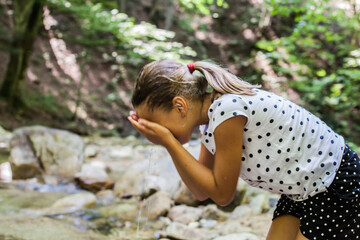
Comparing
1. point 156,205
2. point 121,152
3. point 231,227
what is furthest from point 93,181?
point 121,152

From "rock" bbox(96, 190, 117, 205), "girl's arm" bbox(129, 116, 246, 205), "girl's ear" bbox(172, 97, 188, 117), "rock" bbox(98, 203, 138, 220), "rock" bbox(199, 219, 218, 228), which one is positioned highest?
"girl's ear" bbox(172, 97, 188, 117)

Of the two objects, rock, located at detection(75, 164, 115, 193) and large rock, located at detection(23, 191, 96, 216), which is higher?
large rock, located at detection(23, 191, 96, 216)

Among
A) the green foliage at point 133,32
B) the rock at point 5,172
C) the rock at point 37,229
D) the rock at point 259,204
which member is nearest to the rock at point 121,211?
the rock at point 37,229

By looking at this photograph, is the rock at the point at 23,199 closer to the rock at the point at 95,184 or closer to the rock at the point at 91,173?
the rock at the point at 95,184

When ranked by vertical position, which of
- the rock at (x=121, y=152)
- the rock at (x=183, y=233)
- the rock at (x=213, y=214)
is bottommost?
the rock at (x=121, y=152)

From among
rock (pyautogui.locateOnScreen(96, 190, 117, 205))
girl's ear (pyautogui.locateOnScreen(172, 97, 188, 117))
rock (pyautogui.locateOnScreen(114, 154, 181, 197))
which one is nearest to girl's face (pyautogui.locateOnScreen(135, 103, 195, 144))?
girl's ear (pyautogui.locateOnScreen(172, 97, 188, 117))

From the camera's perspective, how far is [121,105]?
41.1 feet

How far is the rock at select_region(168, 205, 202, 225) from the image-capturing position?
10.5ft

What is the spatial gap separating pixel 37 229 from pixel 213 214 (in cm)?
170

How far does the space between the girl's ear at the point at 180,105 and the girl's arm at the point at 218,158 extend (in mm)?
93

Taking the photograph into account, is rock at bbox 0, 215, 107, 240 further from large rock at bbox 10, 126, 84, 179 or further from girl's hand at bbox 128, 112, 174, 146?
large rock at bbox 10, 126, 84, 179

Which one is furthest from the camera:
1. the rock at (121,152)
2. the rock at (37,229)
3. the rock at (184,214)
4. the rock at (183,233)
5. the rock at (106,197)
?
the rock at (121,152)

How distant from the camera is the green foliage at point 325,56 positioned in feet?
15.4

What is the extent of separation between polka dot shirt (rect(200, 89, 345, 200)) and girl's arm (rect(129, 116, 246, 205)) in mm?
63
